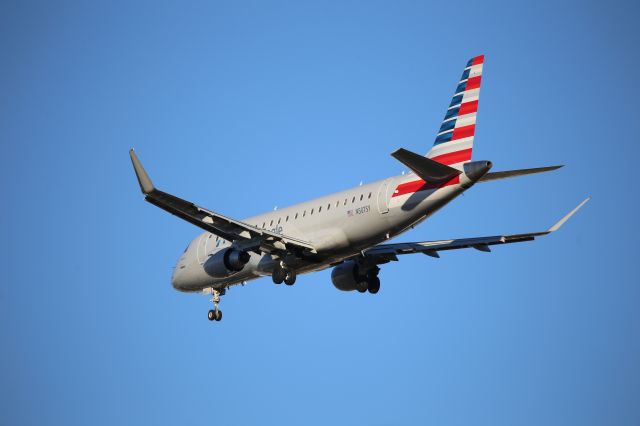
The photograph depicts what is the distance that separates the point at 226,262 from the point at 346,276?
7441 millimetres

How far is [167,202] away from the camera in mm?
44531

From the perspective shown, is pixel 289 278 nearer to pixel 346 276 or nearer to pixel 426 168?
pixel 346 276

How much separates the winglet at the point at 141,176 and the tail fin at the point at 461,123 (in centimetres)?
1209

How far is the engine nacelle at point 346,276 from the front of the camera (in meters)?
53.8

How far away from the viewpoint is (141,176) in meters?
43.0

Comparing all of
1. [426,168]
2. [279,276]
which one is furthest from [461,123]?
[279,276]

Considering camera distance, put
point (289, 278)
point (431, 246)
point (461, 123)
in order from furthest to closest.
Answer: point (431, 246), point (289, 278), point (461, 123)

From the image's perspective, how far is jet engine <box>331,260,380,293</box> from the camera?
53500 millimetres

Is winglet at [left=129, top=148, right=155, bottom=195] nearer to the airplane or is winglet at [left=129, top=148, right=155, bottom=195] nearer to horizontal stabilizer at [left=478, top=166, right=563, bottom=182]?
the airplane

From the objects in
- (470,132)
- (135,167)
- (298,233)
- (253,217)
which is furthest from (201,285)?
(470,132)

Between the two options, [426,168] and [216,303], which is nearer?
[426,168]

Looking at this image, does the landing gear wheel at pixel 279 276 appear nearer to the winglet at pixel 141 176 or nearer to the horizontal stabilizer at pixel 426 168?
the winglet at pixel 141 176

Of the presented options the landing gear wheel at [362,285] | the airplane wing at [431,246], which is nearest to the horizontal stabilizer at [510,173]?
the airplane wing at [431,246]

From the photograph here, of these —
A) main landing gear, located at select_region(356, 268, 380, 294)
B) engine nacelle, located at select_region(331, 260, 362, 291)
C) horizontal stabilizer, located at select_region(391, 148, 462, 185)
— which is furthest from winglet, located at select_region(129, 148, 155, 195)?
main landing gear, located at select_region(356, 268, 380, 294)
